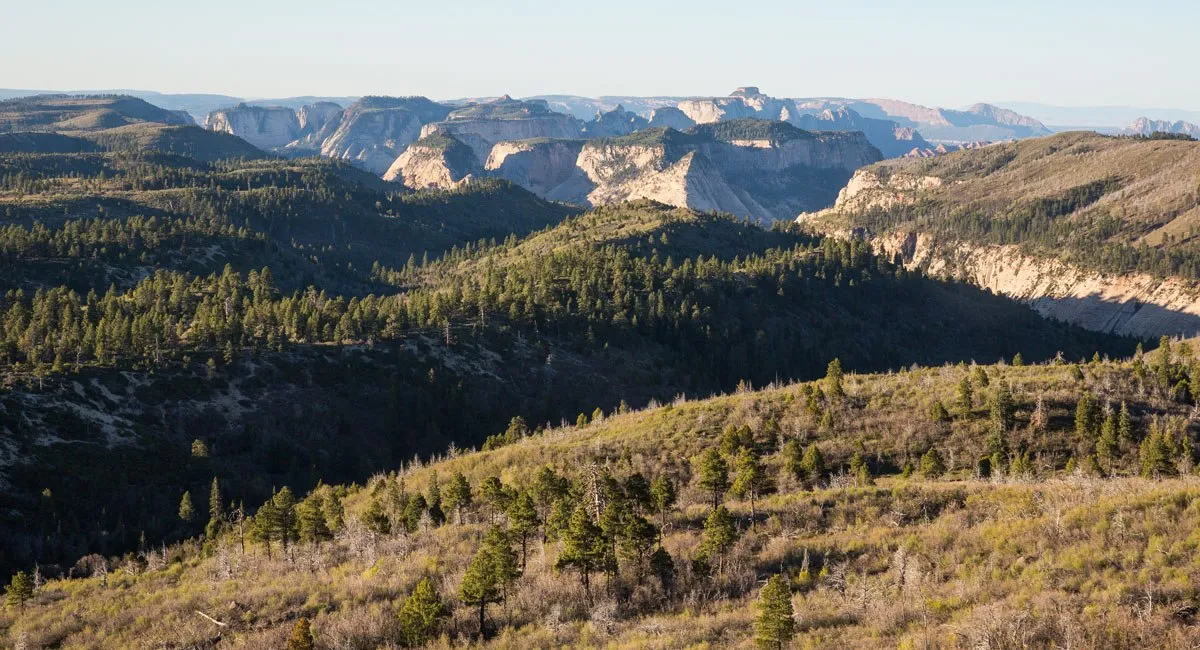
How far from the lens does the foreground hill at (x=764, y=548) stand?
28922mm

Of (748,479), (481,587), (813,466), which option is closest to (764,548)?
(748,479)

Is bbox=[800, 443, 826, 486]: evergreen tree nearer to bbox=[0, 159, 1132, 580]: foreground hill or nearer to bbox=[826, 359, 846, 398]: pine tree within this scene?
bbox=[826, 359, 846, 398]: pine tree

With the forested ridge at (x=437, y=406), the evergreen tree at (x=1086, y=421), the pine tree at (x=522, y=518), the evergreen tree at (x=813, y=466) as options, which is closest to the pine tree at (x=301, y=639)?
the forested ridge at (x=437, y=406)

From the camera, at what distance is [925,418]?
62469 mm

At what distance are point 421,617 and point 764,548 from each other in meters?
15.7

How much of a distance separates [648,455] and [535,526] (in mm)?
17692

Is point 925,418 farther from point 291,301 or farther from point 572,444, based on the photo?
point 291,301

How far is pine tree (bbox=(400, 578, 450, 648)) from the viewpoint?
32.7 m

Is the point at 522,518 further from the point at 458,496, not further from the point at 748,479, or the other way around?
the point at 458,496

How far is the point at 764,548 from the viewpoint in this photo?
39375mm

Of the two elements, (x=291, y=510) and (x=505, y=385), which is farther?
(x=505, y=385)

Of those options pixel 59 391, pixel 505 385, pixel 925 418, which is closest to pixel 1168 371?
pixel 925 418

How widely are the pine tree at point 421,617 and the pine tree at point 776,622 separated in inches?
489

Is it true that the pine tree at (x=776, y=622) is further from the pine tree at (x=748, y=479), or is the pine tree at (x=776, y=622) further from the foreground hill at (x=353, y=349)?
the foreground hill at (x=353, y=349)
